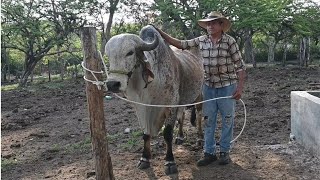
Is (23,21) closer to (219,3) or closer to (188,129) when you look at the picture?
(219,3)

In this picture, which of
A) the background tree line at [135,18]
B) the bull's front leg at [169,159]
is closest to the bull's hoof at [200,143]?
the bull's front leg at [169,159]

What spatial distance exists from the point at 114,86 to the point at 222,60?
1424mm

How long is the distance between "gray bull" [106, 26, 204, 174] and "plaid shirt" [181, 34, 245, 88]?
402 mm

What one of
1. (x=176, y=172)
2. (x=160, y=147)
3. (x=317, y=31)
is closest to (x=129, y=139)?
(x=160, y=147)

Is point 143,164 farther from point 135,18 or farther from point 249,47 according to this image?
point 249,47

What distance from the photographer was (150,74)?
4156mm

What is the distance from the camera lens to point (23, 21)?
1570cm

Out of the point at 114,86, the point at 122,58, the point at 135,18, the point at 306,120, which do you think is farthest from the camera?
the point at 135,18

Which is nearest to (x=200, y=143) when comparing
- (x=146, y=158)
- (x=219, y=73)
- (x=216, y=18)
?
(x=146, y=158)

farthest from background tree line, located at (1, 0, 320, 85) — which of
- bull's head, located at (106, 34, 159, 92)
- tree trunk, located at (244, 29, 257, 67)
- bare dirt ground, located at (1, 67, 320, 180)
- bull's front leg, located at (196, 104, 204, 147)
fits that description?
bull's head, located at (106, 34, 159, 92)

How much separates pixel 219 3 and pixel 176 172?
427 inches

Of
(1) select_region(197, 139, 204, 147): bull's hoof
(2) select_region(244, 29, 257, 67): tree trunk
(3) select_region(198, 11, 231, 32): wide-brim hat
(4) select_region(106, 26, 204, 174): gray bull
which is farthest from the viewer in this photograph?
(2) select_region(244, 29, 257, 67): tree trunk

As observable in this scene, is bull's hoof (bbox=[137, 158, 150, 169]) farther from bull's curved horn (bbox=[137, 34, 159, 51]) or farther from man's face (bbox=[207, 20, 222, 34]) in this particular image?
man's face (bbox=[207, 20, 222, 34])

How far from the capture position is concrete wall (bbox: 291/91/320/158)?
183 inches
